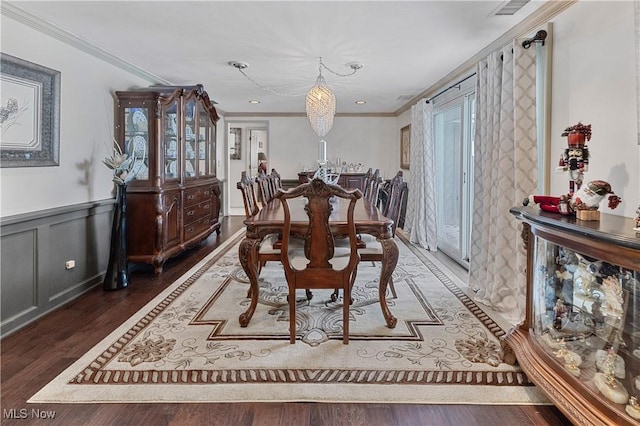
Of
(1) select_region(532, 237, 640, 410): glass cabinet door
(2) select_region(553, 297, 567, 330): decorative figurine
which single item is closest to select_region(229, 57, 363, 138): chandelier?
(1) select_region(532, 237, 640, 410): glass cabinet door

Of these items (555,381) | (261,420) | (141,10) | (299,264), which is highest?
(141,10)

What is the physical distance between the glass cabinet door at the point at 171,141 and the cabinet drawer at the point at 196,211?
1.57 ft

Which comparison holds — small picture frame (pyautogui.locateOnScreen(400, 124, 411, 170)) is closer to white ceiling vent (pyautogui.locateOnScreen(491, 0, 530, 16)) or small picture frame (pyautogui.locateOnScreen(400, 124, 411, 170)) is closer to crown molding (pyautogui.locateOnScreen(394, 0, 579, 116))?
crown molding (pyautogui.locateOnScreen(394, 0, 579, 116))

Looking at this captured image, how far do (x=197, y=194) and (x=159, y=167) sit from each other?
3.39ft

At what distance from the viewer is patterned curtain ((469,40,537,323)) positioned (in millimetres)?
2688

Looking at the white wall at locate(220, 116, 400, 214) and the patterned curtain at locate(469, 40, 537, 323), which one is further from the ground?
the white wall at locate(220, 116, 400, 214)

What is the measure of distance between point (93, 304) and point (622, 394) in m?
3.47

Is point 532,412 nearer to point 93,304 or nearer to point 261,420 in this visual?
point 261,420

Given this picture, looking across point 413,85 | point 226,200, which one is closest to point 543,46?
→ point 413,85

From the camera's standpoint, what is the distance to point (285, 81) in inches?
191

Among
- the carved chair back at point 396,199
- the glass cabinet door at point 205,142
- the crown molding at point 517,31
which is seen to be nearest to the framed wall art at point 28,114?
the glass cabinet door at point 205,142

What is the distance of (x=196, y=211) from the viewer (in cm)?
490

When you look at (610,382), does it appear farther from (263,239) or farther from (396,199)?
(263,239)

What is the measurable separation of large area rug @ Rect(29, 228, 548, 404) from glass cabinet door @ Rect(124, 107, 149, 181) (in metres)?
1.46
